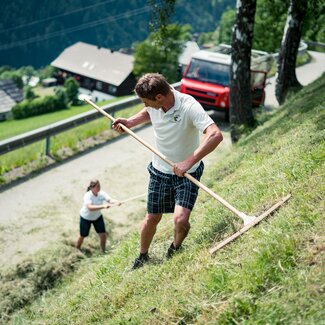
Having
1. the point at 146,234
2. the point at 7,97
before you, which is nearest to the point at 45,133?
the point at 146,234

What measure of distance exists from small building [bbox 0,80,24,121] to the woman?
58420 mm

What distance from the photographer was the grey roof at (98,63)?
2913 inches

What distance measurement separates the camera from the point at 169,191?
4.81m

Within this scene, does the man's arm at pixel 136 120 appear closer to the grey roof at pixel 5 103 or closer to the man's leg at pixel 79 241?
the man's leg at pixel 79 241

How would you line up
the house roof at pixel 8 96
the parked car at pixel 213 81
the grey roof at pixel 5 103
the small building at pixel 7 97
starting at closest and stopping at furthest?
the parked car at pixel 213 81
the small building at pixel 7 97
the grey roof at pixel 5 103
the house roof at pixel 8 96

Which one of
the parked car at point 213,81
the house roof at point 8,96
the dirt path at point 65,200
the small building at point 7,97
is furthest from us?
the house roof at point 8,96

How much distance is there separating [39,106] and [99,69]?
18490mm

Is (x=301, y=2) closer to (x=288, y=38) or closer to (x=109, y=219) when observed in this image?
(x=288, y=38)

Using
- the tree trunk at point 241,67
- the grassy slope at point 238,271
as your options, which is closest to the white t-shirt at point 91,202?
the grassy slope at point 238,271

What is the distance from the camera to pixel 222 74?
1567cm

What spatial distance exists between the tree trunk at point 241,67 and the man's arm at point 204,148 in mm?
6713

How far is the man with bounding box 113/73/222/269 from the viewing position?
4383 mm

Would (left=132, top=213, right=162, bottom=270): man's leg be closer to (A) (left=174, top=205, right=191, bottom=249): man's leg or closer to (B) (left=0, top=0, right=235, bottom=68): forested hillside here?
(A) (left=174, top=205, right=191, bottom=249): man's leg

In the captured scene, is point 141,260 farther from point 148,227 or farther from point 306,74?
point 306,74
